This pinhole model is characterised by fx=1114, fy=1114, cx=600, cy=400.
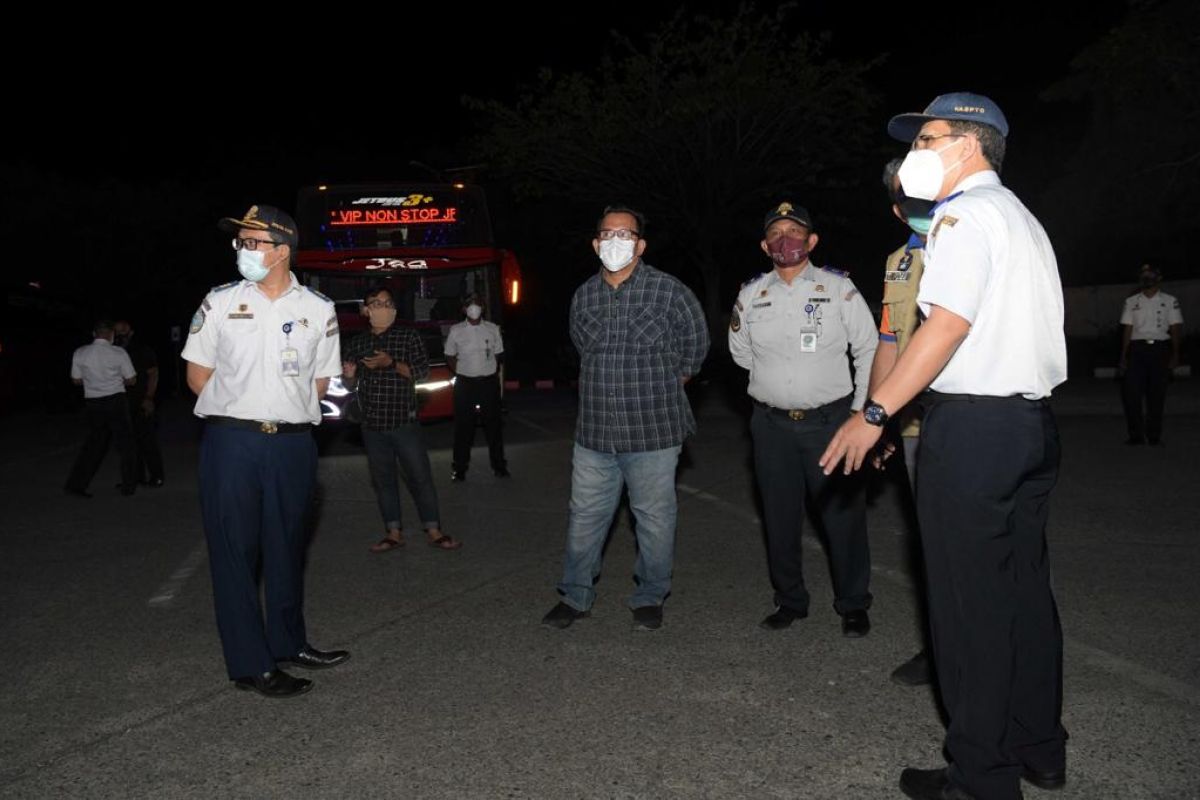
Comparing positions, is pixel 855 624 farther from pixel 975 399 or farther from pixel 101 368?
pixel 101 368

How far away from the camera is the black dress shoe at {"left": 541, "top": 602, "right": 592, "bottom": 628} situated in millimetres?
5531

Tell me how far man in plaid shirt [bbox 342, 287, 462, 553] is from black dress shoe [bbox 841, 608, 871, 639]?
3177mm

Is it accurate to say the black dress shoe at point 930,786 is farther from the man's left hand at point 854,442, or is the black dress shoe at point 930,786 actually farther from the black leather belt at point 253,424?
the black leather belt at point 253,424

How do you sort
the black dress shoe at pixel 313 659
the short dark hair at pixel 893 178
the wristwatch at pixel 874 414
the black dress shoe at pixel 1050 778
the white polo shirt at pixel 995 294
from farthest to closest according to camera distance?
the black dress shoe at pixel 313 659 < the short dark hair at pixel 893 178 < the black dress shoe at pixel 1050 778 < the wristwatch at pixel 874 414 < the white polo shirt at pixel 995 294

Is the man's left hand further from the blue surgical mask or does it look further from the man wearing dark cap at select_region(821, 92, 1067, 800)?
the blue surgical mask

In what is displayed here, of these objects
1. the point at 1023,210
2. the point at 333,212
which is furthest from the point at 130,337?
the point at 1023,210

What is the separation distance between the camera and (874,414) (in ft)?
10.9

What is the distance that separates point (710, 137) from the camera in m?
26.1

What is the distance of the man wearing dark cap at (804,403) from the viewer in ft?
17.6

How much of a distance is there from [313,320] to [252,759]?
1.84m

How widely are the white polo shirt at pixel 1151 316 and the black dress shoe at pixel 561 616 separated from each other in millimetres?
8277

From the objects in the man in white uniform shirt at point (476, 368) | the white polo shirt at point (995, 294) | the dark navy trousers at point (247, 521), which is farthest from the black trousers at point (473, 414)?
the white polo shirt at point (995, 294)

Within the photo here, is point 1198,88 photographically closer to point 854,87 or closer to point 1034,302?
point 854,87

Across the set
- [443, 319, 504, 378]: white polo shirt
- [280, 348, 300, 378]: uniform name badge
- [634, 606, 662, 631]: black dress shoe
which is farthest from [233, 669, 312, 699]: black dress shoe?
[443, 319, 504, 378]: white polo shirt
